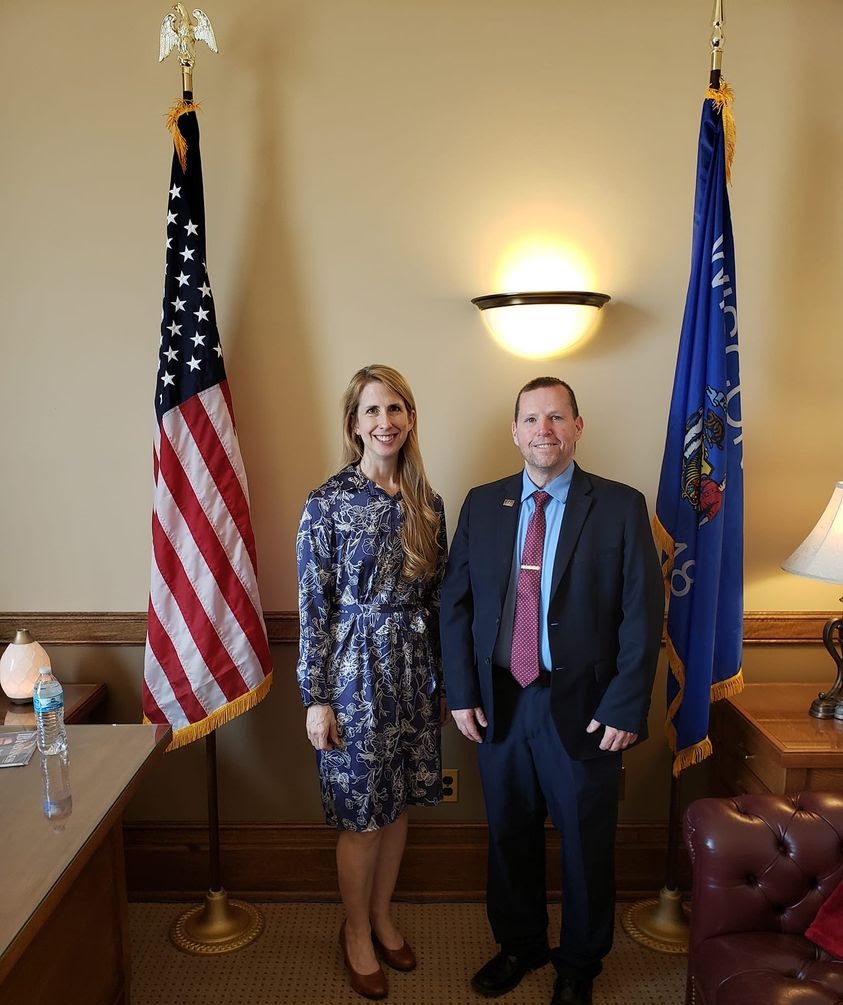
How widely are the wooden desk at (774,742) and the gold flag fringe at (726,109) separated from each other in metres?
1.55

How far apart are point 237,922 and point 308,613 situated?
115cm

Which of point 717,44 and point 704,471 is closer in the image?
point 717,44

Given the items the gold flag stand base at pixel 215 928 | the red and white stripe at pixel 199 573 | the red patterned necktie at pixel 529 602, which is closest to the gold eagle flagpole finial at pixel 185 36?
the red and white stripe at pixel 199 573

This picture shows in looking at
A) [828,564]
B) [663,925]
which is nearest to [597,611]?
[828,564]

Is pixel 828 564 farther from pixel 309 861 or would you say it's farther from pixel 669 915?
pixel 309 861

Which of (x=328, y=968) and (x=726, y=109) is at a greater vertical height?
(x=726, y=109)

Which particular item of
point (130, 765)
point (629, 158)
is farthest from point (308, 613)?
point (629, 158)

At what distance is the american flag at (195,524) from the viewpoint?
2.31m

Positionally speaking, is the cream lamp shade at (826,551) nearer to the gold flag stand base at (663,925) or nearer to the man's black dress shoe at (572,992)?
the gold flag stand base at (663,925)

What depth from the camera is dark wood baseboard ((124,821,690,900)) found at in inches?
107

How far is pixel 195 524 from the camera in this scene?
2357 millimetres

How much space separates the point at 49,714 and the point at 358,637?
795 millimetres

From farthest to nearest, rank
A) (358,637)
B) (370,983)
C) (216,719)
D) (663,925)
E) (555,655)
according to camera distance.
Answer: (663,925) < (216,719) < (370,983) < (358,637) < (555,655)

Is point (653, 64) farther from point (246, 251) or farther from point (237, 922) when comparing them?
point (237, 922)
